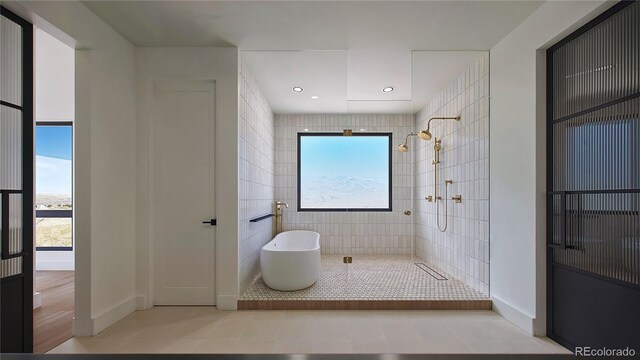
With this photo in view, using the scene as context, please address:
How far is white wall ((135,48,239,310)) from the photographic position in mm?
3248

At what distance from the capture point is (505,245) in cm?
303

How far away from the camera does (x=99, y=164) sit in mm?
2779

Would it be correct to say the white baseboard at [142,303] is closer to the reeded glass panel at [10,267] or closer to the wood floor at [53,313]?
the wood floor at [53,313]

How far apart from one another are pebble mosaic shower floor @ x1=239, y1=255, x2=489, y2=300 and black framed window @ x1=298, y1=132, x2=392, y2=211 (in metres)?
1.10

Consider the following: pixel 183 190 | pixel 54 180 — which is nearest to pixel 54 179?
pixel 54 180

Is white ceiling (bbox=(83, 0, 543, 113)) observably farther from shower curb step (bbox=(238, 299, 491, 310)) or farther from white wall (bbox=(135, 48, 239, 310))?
shower curb step (bbox=(238, 299, 491, 310))

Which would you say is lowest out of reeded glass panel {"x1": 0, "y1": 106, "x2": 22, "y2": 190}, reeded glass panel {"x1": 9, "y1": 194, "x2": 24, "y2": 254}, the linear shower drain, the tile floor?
the tile floor

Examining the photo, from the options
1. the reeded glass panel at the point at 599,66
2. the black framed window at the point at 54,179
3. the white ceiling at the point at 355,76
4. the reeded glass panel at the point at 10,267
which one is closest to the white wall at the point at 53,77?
the black framed window at the point at 54,179

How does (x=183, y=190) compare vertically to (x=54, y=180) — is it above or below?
below

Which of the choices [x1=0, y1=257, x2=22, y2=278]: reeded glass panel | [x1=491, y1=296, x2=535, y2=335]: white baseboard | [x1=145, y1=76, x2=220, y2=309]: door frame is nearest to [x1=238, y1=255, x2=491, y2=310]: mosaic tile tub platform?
[x1=491, y1=296, x2=535, y2=335]: white baseboard

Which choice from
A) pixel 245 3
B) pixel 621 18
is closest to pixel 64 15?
pixel 245 3

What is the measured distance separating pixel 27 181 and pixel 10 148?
25 centimetres

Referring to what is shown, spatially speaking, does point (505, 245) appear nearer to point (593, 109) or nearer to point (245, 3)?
point (593, 109)

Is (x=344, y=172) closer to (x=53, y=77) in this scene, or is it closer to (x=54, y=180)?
(x=53, y=77)
